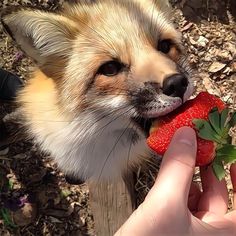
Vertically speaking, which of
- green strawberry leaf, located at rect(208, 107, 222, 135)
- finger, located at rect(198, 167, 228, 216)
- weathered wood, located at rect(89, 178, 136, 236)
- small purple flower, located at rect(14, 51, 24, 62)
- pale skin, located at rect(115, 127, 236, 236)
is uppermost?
green strawberry leaf, located at rect(208, 107, 222, 135)

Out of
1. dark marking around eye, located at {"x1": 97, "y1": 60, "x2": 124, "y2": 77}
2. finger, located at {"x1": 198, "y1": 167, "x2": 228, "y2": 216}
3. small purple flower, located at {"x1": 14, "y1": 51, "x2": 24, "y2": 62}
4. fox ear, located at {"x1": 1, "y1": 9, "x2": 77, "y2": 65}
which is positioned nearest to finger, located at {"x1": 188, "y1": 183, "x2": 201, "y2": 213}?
finger, located at {"x1": 198, "y1": 167, "x2": 228, "y2": 216}

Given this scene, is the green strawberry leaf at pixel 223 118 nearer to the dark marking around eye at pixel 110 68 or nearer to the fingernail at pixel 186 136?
the fingernail at pixel 186 136

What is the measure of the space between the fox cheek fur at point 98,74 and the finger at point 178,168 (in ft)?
0.88

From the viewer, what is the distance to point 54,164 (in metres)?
3.41

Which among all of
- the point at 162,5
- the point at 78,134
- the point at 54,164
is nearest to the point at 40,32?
the point at 78,134

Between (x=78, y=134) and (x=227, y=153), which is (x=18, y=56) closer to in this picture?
(x=78, y=134)

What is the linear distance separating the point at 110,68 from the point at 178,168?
2.21 ft

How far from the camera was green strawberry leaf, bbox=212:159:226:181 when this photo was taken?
A: 184 centimetres

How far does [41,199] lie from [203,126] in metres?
1.87

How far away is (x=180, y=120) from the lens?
1.91 metres

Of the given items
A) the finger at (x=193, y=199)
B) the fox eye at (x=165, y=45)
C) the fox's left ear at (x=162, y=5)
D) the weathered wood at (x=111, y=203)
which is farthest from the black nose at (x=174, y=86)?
the weathered wood at (x=111, y=203)

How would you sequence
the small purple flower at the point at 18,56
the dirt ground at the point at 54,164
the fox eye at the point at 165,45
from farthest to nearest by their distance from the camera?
the small purple flower at the point at 18,56 < the dirt ground at the point at 54,164 < the fox eye at the point at 165,45

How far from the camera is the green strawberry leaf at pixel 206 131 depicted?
1.79 meters

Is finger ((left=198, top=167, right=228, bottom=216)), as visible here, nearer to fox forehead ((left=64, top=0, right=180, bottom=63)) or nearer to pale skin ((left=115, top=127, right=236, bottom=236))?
pale skin ((left=115, top=127, right=236, bottom=236))
